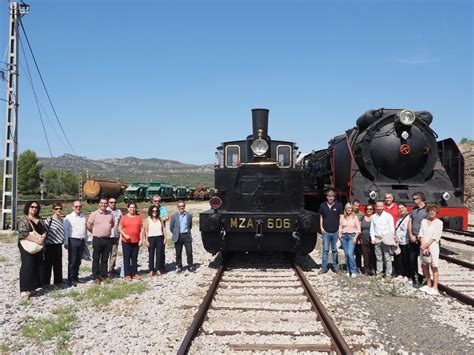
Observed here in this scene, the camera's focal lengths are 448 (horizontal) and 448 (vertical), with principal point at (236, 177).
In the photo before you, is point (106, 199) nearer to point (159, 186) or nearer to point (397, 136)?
point (397, 136)

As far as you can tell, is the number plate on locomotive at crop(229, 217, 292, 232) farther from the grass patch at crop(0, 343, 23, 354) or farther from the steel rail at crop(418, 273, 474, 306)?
the grass patch at crop(0, 343, 23, 354)

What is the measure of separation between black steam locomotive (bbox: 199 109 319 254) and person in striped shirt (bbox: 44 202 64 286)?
8.74 ft

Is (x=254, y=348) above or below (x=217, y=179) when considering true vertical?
below

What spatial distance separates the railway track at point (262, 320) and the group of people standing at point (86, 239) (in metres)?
1.76

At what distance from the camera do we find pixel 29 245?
7.43m

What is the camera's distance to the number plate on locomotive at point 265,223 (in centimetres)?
905

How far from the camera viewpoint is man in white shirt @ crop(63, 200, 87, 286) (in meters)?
8.43

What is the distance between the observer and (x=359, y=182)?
1220 cm

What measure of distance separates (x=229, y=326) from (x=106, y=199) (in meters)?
4.27

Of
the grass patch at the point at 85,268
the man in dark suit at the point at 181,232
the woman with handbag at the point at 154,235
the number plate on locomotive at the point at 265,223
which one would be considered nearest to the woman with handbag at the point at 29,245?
the woman with handbag at the point at 154,235

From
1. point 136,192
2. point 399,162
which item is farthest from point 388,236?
point 136,192

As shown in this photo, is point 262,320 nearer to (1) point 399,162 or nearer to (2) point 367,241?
(2) point 367,241

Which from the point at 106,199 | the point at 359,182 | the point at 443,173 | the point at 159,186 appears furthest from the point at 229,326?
the point at 159,186

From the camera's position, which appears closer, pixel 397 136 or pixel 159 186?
pixel 397 136
